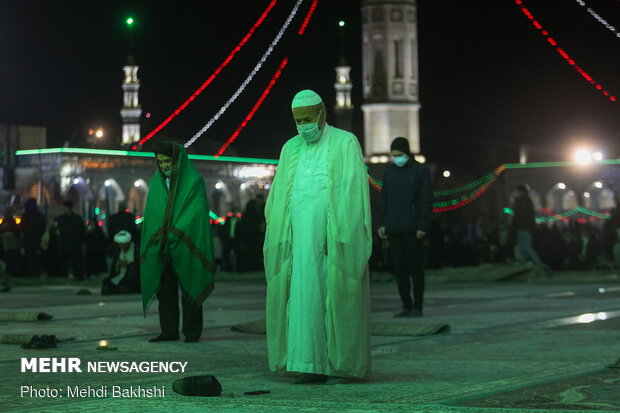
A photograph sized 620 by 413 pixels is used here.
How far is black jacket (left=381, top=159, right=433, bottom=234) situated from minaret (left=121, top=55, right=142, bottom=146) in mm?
52947

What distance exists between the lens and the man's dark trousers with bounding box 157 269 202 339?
24.4 feet

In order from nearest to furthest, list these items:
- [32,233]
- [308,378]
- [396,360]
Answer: [308,378] → [396,360] → [32,233]

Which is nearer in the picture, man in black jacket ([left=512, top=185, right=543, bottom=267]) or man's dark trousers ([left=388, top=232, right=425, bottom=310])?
man's dark trousers ([left=388, top=232, right=425, bottom=310])

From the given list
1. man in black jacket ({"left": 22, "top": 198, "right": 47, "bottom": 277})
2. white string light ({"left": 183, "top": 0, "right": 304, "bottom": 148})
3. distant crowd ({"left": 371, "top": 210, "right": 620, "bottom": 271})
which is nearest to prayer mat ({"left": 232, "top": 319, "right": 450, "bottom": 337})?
distant crowd ({"left": 371, "top": 210, "right": 620, "bottom": 271})

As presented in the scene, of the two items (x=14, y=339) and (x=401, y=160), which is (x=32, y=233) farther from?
(x=14, y=339)

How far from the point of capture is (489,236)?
79.7 ft

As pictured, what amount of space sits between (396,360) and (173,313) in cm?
187

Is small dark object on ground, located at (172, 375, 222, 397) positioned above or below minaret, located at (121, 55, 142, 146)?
below

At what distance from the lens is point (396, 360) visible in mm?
6180

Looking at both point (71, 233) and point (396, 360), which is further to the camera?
point (71, 233)

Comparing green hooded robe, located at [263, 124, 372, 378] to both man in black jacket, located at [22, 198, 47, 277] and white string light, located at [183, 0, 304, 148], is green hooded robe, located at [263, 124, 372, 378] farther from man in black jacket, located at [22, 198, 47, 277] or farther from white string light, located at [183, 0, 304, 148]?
white string light, located at [183, 0, 304, 148]

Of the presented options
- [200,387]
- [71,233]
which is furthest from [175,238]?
[71,233]

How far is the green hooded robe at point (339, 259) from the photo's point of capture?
5.29m

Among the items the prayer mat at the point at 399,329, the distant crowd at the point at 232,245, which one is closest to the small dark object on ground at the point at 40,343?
the prayer mat at the point at 399,329
